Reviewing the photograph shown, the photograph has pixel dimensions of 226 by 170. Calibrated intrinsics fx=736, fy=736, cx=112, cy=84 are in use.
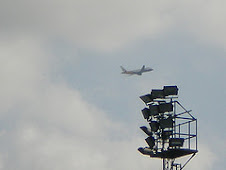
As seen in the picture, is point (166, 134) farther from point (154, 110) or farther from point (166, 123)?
point (154, 110)

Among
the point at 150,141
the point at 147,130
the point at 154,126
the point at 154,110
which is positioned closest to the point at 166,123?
the point at 154,126

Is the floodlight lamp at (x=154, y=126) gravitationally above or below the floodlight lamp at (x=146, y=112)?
below

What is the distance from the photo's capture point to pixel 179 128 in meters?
61.4

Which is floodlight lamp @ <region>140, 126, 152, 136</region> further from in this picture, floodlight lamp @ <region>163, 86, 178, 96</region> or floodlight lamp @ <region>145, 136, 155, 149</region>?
floodlight lamp @ <region>163, 86, 178, 96</region>

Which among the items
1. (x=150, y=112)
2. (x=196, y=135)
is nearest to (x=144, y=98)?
(x=150, y=112)

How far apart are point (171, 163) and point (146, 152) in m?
2.39

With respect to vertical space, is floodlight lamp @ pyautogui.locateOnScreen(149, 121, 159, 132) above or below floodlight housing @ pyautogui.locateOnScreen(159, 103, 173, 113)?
below

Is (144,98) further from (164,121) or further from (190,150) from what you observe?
(190,150)

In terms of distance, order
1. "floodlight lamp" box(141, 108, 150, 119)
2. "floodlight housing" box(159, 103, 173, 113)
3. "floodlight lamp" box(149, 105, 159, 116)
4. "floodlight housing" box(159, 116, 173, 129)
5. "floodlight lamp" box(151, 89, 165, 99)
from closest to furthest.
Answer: "floodlight housing" box(159, 116, 173, 129)
"floodlight housing" box(159, 103, 173, 113)
"floodlight lamp" box(149, 105, 159, 116)
"floodlight lamp" box(151, 89, 165, 99)
"floodlight lamp" box(141, 108, 150, 119)

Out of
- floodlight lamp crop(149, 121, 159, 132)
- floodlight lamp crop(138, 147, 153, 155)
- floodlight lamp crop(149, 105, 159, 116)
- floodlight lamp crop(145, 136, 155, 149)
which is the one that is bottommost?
floodlight lamp crop(138, 147, 153, 155)

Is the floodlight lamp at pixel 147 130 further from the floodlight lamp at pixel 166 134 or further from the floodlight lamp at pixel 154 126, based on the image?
the floodlight lamp at pixel 166 134

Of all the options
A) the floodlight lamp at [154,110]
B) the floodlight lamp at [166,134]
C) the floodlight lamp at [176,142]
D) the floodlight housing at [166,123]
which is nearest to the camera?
the floodlight lamp at [176,142]

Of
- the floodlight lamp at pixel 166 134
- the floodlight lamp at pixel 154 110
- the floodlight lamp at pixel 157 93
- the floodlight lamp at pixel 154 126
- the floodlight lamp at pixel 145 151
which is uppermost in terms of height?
the floodlight lamp at pixel 157 93

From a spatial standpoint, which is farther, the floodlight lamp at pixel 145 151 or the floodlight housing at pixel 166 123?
the floodlight lamp at pixel 145 151
